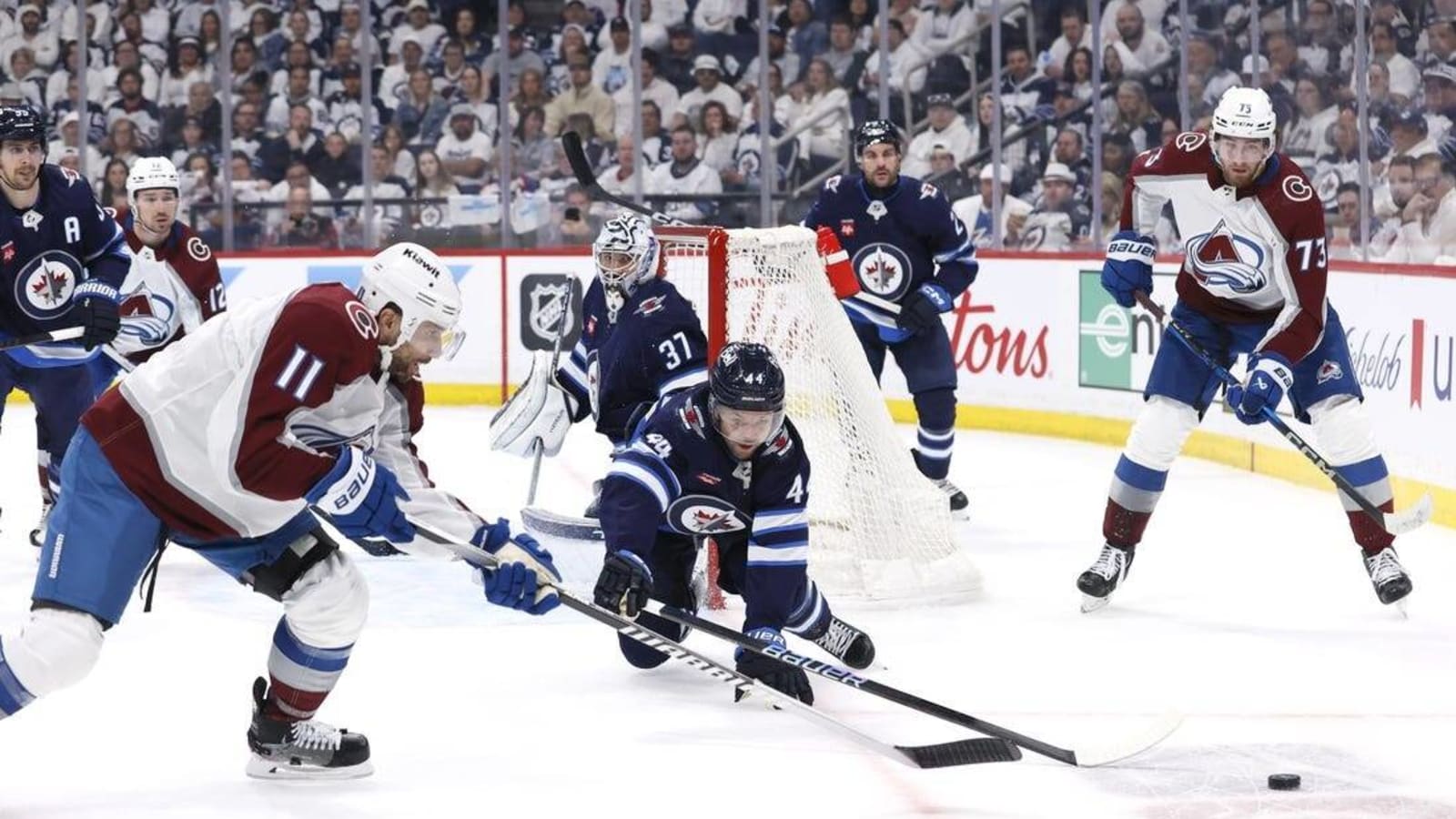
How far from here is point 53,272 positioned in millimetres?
5402

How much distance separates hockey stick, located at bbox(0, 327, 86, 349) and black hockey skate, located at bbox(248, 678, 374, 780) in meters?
1.93

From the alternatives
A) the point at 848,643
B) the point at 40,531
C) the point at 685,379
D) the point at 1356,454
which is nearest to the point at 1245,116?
the point at 1356,454

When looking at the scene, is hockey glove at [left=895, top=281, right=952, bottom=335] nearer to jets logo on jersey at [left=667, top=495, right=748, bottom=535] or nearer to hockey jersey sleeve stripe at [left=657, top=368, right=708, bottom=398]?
hockey jersey sleeve stripe at [left=657, top=368, right=708, bottom=398]

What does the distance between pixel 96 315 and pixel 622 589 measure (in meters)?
2.16

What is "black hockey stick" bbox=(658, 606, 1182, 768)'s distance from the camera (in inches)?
138

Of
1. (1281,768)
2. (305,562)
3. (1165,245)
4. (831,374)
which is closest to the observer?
(305,562)

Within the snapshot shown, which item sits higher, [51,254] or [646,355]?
[51,254]

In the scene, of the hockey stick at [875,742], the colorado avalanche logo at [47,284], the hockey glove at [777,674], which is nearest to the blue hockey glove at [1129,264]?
the hockey glove at [777,674]

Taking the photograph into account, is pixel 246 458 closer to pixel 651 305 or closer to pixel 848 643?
pixel 848 643

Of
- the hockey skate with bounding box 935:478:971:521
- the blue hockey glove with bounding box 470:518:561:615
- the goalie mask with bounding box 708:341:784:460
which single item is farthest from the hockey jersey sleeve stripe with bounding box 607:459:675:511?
the hockey skate with bounding box 935:478:971:521

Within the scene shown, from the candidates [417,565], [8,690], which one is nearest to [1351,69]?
[417,565]

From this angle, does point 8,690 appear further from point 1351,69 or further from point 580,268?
point 580,268

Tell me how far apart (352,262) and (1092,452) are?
3.42 meters

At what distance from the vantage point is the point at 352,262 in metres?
9.43
